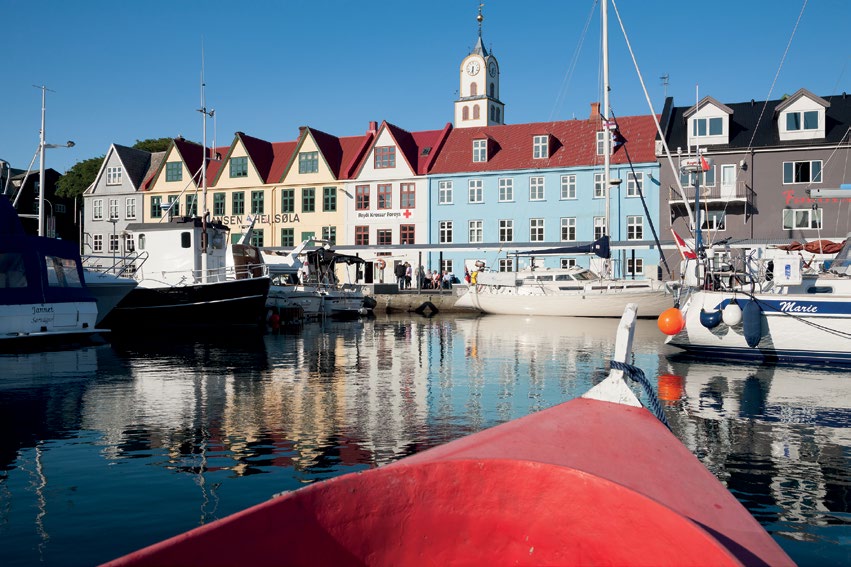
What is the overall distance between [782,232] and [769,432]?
4028cm

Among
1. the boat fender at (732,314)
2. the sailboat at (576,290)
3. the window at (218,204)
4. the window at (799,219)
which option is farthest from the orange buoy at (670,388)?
the window at (218,204)

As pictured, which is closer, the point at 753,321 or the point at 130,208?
the point at 753,321

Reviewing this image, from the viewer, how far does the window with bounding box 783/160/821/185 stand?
46312 mm

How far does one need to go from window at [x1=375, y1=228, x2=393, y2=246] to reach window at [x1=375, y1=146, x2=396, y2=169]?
467 centimetres

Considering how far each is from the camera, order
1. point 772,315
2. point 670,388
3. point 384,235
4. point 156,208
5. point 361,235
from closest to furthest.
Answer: point 670,388, point 772,315, point 384,235, point 361,235, point 156,208

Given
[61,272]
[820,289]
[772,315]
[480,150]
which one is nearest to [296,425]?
[772,315]

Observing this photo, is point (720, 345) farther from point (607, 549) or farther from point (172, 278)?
point (172, 278)

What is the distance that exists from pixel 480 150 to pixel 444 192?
4.01 metres

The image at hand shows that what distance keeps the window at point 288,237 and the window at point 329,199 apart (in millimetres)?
3197

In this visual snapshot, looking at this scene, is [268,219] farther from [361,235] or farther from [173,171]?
[173,171]

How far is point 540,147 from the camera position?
2138 inches

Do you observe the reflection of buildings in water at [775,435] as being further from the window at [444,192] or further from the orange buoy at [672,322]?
the window at [444,192]

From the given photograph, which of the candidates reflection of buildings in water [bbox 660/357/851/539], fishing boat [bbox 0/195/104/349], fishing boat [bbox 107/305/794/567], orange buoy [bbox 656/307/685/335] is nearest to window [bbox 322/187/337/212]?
fishing boat [bbox 0/195/104/349]

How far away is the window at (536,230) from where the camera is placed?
53031 millimetres
